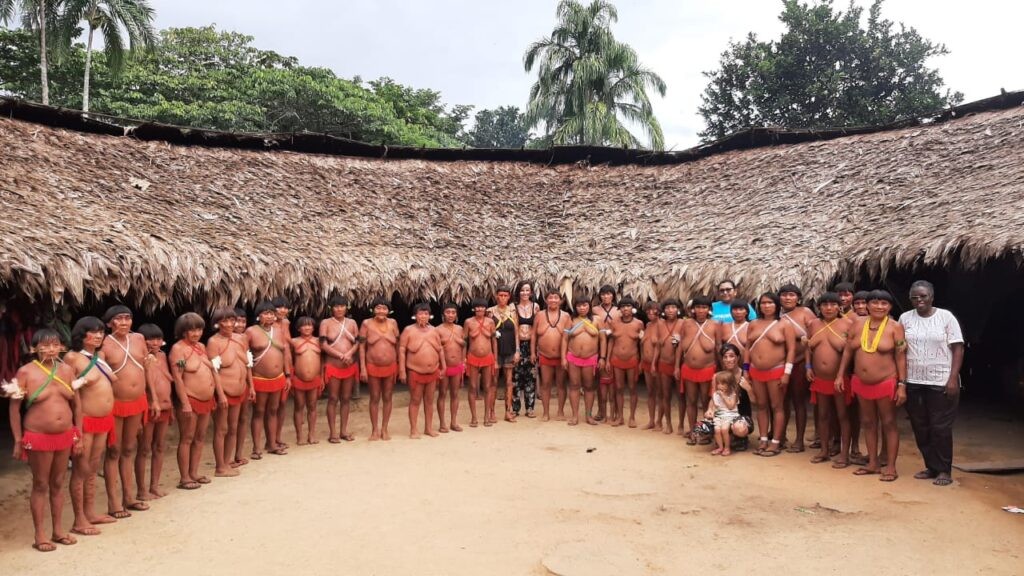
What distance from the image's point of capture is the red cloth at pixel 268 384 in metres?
6.07

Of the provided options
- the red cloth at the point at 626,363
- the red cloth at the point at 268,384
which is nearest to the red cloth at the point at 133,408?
the red cloth at the point at 268,384

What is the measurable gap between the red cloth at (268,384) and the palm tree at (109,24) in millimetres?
14639

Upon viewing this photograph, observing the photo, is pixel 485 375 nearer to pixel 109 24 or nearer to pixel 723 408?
pixel 723 408

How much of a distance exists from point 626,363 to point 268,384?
12.4ft

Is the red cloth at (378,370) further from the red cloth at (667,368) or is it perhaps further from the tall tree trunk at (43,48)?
the tall tree trunk at (43,48)

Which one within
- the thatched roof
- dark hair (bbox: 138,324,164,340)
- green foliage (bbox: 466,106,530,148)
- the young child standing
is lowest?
the young child standing

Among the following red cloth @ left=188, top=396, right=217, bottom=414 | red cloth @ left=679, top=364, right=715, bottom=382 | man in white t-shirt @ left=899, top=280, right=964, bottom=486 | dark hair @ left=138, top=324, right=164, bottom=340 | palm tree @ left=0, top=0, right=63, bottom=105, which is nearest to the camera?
dark hair @ left=138, top=324, right=164, bottom=340

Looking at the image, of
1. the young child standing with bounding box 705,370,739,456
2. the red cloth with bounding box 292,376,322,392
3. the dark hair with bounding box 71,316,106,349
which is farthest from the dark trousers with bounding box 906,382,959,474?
the dark hair with bounding box 71,316,106,349

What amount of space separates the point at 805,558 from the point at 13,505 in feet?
17.9

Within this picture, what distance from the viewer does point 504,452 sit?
6.38m

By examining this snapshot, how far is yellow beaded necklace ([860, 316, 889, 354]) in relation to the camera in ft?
17.3

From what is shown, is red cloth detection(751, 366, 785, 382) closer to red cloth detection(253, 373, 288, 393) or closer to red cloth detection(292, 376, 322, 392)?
red cloth detection(292, 376, 322, 392)

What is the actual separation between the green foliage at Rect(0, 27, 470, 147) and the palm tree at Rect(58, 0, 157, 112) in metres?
0.62

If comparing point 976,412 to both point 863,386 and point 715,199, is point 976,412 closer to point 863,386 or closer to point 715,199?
point 863,386
